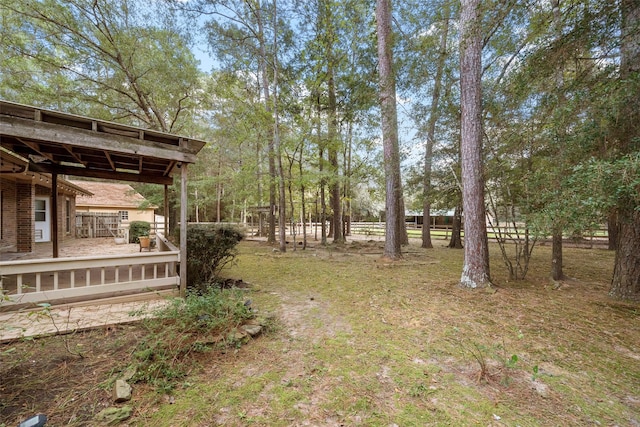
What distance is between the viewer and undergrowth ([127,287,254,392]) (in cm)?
255

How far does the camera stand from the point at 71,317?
144 inches

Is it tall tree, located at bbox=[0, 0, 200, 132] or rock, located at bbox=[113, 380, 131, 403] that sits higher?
tall tree, located at bbox=[0, 0, 200, 132]

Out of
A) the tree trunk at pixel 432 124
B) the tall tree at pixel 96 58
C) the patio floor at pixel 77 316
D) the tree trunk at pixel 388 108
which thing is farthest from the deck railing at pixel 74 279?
the tree trunk at pixel 432 124

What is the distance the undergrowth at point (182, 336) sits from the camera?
8.37 feet

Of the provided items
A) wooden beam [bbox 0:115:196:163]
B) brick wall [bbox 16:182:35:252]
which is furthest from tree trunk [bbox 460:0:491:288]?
brick wall [bbox 16:182:35:252]

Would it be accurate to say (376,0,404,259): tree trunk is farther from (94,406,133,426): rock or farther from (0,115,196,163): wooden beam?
(94,406,133,426): rock

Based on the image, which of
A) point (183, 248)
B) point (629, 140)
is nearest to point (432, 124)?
point (629, 140)

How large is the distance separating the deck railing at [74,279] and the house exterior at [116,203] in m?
12.2

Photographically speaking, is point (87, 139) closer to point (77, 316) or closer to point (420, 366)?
point (77, 316)

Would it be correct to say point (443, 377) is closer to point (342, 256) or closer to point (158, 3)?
point (342, 256)

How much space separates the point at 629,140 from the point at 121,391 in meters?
6.66

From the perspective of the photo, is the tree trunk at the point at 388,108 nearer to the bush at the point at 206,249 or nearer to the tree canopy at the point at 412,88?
the tree canopy at the point at 412,88

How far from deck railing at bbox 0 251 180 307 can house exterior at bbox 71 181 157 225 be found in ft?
39.9

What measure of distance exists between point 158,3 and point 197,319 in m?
12.0
